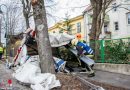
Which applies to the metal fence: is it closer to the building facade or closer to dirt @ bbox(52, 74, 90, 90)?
dirt @ bbox(52, 74, 90, 90)

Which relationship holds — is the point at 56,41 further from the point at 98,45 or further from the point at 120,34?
the point at 120,34

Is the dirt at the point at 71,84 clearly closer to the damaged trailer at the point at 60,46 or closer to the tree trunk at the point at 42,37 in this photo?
the tree trunk at the point at 42,37

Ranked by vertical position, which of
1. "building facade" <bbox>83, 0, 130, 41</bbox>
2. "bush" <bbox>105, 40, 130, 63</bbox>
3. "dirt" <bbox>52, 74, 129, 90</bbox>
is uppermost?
"building facade" <bbox>83, 0, 130, 41</bbox>

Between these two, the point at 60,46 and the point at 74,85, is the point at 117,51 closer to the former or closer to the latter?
the point at 60,46

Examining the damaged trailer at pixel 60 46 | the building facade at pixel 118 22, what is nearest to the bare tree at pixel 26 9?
the building facade at pixel 118 22

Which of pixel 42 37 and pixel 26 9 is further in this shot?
pixel 26 9

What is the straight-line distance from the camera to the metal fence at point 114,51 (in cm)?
1223

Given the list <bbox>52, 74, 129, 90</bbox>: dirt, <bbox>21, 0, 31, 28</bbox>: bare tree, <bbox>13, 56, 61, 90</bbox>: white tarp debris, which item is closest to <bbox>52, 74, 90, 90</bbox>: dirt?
<bbox>52, 74, 129, 90</bbox>: dirt

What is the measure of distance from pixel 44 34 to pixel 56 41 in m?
2.61

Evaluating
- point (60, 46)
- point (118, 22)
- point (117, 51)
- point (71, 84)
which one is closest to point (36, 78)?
point (71, 84)

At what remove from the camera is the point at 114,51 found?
1285 cm

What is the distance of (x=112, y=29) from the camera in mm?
43188

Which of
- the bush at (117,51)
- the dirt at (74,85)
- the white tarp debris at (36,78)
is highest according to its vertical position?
the bush at (117,51)

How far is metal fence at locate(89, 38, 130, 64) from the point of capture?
1223 cm
